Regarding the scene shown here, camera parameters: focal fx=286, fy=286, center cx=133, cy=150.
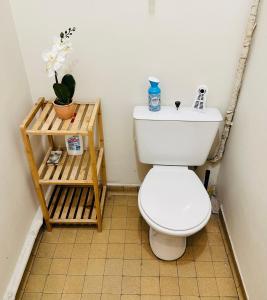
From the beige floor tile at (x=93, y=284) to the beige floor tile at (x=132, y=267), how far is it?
0.14 meters

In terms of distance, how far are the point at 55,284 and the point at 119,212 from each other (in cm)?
58

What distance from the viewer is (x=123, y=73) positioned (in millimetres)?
1502

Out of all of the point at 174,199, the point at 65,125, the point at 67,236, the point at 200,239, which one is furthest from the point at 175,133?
the point at 67,236

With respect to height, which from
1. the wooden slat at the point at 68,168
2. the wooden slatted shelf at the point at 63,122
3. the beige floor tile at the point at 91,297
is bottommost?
the beige floor tile at the point at 91,297

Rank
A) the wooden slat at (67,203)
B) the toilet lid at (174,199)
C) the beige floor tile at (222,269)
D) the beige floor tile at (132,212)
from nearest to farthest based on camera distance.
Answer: the toilet lid at (174,199)
the beige floor tile at (222,269)
the wooden slat at (67,203)
the beige floor tile at (132,212)

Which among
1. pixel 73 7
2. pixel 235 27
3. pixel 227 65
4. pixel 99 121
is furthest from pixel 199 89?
pixel 73 7

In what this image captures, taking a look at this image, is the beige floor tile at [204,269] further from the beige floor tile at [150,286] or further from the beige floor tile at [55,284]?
the beige floor tile at [55,284]

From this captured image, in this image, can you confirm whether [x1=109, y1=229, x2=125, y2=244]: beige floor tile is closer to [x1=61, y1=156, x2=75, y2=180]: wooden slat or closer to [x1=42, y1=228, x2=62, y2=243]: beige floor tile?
[x1=42, y1=228, x2=62, y2=243]: beige floor tile

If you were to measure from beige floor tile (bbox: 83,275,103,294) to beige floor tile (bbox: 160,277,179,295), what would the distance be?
12.6 inches

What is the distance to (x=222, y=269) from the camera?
5.11 ft

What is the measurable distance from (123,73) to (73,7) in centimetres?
39

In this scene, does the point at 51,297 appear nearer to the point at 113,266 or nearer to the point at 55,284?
the point at 55,284

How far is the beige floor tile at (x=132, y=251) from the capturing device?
1.62 meters

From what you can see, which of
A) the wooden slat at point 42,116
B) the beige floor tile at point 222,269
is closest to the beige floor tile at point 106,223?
the beige floor tile at point 222,269
